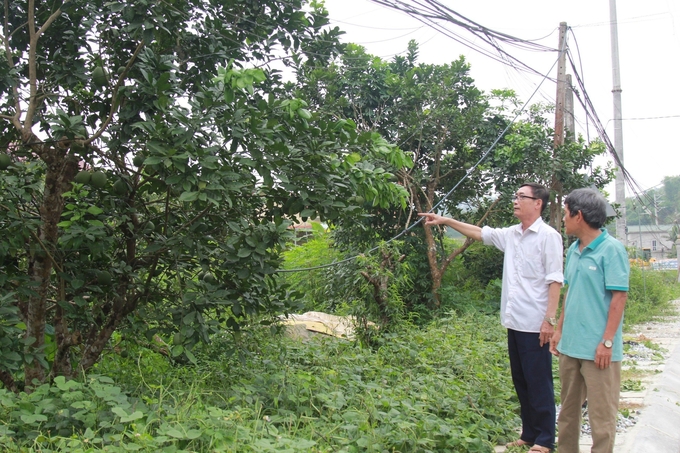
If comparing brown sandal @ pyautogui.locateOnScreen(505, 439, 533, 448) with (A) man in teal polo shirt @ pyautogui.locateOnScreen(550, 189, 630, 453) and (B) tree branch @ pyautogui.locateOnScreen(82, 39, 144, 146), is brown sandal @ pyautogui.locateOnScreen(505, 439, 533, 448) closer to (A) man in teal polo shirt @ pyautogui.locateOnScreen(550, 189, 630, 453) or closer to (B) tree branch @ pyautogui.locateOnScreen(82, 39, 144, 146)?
(A) man in teal polo shirt @ pyautogui.locateOnScreen(550, 189, 630, 453)

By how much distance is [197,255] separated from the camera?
414 centimetres

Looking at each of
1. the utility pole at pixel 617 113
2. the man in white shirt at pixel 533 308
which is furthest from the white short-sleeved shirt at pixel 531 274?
the utility pole at pixel 617 113

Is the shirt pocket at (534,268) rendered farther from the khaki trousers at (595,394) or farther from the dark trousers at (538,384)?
the khaki trousers at (595,394)

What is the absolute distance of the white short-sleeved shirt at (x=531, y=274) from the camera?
4.07 metres

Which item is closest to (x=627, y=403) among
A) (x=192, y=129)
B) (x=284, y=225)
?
(x=284, y=225)

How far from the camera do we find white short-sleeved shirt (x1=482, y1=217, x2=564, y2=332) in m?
4.07

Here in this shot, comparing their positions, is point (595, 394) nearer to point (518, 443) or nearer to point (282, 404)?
point (518, 443)

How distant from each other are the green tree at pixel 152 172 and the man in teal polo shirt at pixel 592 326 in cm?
120

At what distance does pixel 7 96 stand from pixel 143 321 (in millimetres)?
1764

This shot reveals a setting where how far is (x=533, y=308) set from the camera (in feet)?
13.4

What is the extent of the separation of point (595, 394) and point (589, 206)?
104cm

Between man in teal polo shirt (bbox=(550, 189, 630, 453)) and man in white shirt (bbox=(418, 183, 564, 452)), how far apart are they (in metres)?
0.22

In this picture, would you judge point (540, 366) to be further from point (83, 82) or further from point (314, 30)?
point (83, 82)

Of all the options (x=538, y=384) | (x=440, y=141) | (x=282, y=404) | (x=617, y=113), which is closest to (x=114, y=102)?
(x=282, y=404)
